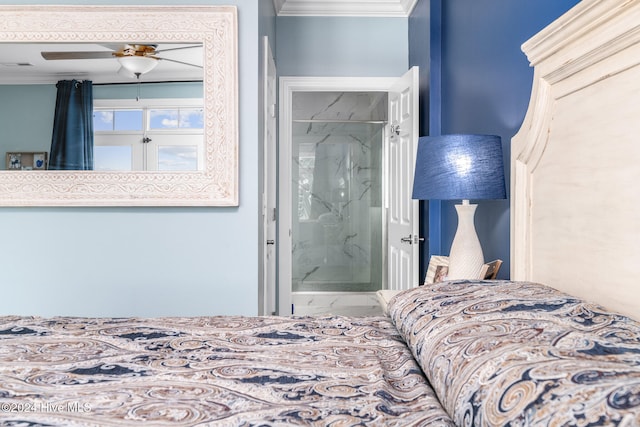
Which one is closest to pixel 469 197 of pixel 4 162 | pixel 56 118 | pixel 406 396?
pixel 406 396

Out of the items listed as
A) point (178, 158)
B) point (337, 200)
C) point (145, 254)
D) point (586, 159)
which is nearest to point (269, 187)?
point (178, 158)

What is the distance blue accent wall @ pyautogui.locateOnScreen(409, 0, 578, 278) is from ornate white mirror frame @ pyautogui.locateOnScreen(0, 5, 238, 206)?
1201 millimetres

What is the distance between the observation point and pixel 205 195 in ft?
9.02

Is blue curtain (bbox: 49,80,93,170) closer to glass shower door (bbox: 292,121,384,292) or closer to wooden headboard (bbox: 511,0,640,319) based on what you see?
wooden headboard (bbox: 511,0,640,319)

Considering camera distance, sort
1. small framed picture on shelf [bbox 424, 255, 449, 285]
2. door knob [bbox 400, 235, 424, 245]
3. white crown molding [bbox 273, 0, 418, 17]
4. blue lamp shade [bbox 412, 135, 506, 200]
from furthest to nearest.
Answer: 1. white crown molding [bbox 273, 0, 418, 17]
2. door knob [bbox 400, 235, 424, 245]
3. small framed picture on shelf [bbox 424, 255, 449, 285]
4. blue lamp shade [bbox 412, 135, 506, 200]

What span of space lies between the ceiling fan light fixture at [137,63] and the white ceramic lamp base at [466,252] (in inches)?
68.0

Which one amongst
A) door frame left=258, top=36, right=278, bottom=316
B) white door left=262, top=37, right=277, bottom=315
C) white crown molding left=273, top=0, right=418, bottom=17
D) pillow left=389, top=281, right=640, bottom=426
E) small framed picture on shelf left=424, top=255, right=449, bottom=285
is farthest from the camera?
white crown molding left=273, top=0, right=418, bottom=17

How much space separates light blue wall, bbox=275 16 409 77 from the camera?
405 cm

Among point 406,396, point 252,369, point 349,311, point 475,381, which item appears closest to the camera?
point 475,381

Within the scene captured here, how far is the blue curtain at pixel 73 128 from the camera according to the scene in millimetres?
2725

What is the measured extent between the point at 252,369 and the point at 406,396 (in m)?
0.31

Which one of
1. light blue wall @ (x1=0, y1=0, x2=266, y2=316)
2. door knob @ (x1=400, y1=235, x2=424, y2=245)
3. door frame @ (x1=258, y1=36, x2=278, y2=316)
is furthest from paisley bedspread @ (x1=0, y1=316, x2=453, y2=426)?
door knob @ (x1=400, y1=235, x2=424, y2=245)

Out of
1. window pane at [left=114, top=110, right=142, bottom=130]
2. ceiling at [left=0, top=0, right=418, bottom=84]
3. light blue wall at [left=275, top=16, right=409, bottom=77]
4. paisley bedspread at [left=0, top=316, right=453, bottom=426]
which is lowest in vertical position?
paisley bedspread at [left=0, top=316, right=453, bottom=426]

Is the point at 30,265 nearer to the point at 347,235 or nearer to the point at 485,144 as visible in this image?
the point at 485,144
